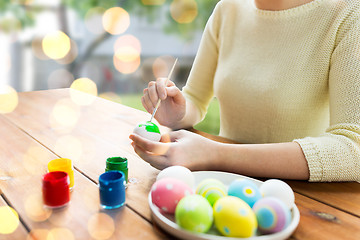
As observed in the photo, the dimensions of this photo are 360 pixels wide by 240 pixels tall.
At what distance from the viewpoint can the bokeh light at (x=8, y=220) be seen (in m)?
0.67

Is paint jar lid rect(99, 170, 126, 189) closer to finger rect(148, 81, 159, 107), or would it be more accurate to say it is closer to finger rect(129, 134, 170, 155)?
finger rect(129, 134, 170, 155)

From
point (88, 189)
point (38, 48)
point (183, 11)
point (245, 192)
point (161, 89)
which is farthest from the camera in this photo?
point (38, 48)

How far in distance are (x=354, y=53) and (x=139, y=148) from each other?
0.66 metres

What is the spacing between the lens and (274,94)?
1.21m

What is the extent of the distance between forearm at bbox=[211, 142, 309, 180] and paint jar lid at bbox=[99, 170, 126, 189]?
0.29 m

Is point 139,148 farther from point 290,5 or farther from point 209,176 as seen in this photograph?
point 290,5

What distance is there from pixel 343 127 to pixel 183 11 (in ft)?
13.1

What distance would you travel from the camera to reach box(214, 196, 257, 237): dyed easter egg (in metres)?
0.60

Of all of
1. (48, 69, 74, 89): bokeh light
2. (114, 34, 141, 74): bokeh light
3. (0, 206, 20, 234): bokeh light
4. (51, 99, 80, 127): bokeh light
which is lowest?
(48, 69, 74, 89): bokeh light

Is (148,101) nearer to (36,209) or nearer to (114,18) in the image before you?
(36,209)

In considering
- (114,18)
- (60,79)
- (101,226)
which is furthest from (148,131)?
(60,79)

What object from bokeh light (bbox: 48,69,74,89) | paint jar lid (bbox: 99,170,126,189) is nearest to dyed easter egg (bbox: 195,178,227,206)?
paint jar lid (bbox: 99,170,126,189)

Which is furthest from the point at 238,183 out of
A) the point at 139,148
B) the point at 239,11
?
the point at 239,11

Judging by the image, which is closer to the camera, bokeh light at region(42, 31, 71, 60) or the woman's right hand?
the woman's right hand
